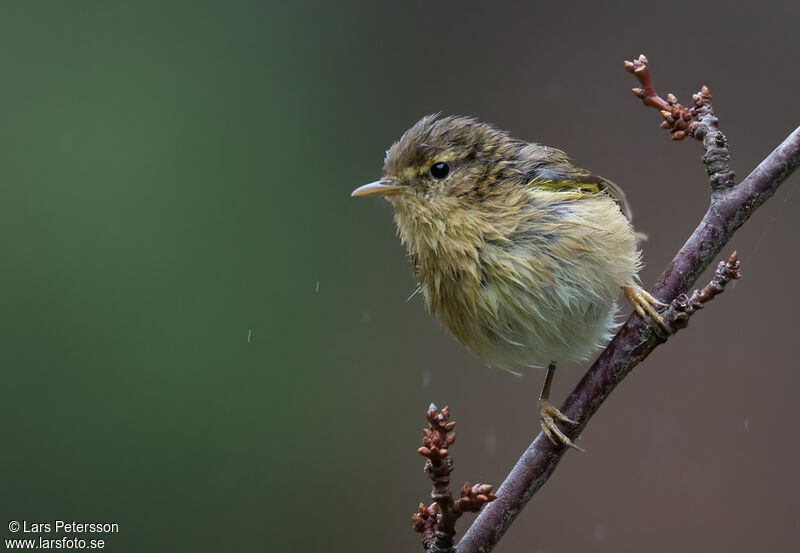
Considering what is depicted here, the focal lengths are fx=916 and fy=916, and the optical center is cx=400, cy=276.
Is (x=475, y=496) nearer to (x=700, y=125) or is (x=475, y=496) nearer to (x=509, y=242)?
(x=509, y=242)

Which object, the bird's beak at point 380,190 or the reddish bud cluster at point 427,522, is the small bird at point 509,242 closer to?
the bird's beak at point 380,190

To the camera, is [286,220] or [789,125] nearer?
[789,125]

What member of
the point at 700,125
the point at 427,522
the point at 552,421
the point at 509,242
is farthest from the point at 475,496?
the point at 700,125

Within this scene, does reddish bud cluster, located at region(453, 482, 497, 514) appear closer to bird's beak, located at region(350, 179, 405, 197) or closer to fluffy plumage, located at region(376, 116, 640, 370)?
fluffy plumage, located at region(376, 116, 640, 370)

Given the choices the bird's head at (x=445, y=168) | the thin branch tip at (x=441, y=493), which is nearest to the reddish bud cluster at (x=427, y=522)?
the thin branch tip at (x=441, y=493)

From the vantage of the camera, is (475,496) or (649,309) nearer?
(475,496)

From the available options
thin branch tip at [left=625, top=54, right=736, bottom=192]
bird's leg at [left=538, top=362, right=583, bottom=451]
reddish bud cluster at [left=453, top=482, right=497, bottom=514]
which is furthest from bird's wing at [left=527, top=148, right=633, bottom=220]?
reddish bud cluster at [left=453, top=482, right=497, bottom=514]

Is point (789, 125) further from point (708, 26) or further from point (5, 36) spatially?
point (5, 36)

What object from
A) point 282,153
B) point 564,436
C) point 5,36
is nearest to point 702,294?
point 564,436
